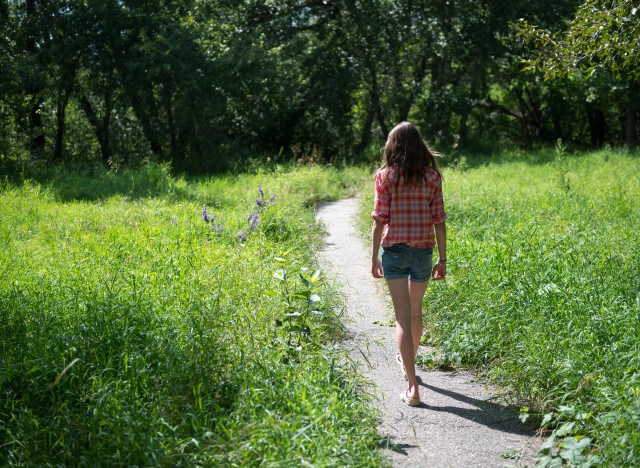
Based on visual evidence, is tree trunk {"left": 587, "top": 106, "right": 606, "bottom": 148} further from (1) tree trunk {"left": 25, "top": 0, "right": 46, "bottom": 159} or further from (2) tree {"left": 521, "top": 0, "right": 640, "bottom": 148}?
(1) tree trunk {"left": 25, "top": 0, "right": 46, "bottom": 159}

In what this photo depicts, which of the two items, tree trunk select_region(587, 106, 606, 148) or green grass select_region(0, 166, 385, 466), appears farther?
tree trunk select_region(587, 106, 606, 148)

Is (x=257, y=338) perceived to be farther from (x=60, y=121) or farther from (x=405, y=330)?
(x=60, y=121)

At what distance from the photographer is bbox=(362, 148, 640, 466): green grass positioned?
4281 mm

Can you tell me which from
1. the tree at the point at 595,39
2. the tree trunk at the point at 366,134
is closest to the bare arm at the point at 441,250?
the tree at the point at 595,39

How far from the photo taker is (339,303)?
6.88 meters

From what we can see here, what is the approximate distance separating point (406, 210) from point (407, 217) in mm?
52

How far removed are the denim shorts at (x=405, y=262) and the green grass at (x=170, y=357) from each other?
1.96 ft

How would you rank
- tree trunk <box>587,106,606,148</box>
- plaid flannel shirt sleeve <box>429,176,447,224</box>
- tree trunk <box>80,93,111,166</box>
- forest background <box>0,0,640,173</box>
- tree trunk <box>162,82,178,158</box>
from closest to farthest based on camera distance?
plaid flannel shirt sleeve <box>429,176,447,224</box> < forest background <box>0,0,640,173</box> < tree trunk <box>162,82,178,158</box> < tree trunk <box>80,93,111,166</box> < tree trunk <box>587,106,606,148</box>

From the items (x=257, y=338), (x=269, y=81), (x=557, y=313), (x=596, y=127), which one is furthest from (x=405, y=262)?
(x=596, y=127)

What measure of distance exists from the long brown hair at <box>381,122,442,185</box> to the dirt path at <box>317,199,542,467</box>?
137 centimetres

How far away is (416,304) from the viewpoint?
16.9 ft

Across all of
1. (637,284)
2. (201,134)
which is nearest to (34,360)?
(637,284)

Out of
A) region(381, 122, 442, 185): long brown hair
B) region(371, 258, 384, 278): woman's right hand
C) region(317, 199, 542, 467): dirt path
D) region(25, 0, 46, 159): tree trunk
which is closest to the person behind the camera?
region(317, 199, 542, 467): dirt path

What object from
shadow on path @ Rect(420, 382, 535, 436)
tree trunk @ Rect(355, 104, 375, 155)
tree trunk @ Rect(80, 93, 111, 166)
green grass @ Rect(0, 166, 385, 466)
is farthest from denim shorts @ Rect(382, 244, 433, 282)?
tree trunk @ Rect(355, 104, 375, 155)
